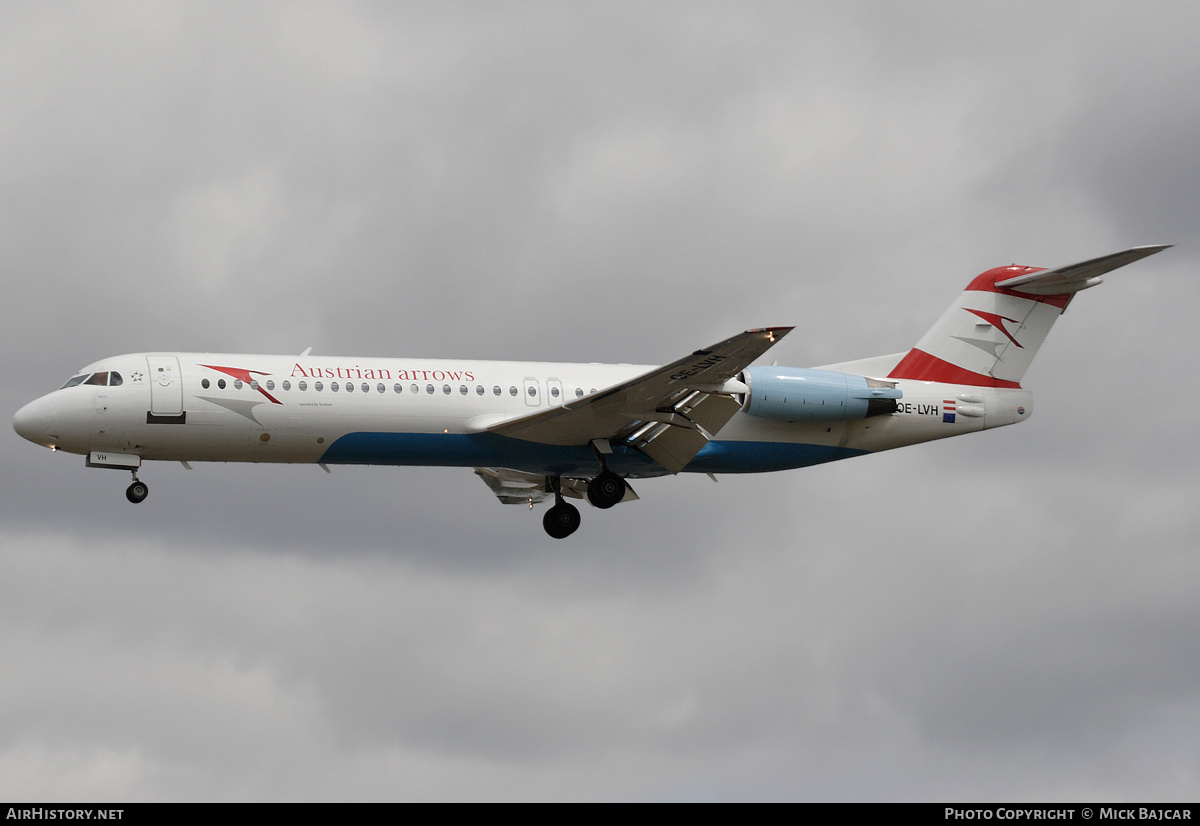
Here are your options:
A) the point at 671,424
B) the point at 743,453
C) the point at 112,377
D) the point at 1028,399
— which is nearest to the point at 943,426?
the point at 1028,399

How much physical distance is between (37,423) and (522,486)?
1305 centimetres

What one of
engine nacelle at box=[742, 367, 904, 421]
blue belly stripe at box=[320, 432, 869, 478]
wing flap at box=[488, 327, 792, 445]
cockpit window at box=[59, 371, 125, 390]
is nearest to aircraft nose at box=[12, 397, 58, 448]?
cockpit window at box=[59, 371, 125, 390]

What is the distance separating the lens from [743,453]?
1465 inches

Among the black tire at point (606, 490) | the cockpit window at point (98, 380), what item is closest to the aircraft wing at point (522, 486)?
the black tire at point (606, 490)

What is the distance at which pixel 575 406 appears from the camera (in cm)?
3394

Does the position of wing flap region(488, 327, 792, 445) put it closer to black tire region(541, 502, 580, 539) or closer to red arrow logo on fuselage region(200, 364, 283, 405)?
black tire region(541, 502, 580, 539)

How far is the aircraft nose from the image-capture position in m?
33.4

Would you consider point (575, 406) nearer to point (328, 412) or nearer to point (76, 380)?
point (328, 412)

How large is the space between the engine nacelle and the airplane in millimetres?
40

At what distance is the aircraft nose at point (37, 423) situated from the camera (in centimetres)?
3344

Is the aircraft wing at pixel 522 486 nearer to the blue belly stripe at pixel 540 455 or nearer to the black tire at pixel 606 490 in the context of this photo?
the blue belly stripe at pixel 540 455

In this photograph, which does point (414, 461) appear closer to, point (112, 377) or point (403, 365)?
point (403, 365)

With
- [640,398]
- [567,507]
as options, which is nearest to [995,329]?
[640,398]
